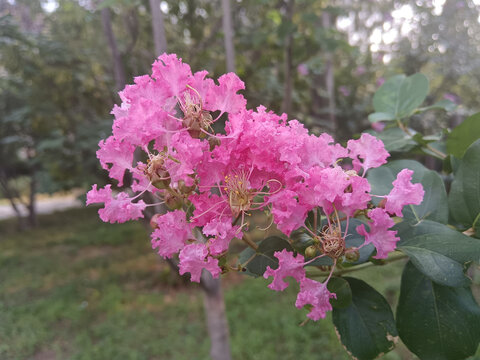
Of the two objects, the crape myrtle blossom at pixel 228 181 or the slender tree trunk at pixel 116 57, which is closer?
the crape myrtle blossom at pixel 228 181

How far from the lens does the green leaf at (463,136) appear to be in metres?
0.85

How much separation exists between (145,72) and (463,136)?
2.12m

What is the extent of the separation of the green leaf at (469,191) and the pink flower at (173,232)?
1.93ft

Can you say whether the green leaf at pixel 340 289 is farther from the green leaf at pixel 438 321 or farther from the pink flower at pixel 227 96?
the pink flower at pixel 227 96

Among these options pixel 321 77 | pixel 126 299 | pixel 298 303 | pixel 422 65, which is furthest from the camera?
pixel 422 65

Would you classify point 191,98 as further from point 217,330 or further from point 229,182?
point 217,330

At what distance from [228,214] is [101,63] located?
161 inches

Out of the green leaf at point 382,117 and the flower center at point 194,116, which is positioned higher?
the flower center at point 194,116

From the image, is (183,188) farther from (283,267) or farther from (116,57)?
(116,57)

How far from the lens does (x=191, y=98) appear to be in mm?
639

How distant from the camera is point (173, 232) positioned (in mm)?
597

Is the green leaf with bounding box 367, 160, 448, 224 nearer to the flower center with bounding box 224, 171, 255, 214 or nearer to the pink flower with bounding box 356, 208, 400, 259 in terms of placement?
the pink flower with bounding box 356, 208, 400, 259


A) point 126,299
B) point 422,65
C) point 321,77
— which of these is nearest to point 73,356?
point 126,299

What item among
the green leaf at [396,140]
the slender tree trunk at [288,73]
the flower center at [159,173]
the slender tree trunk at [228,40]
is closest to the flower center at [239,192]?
the flower center at [159,173]
